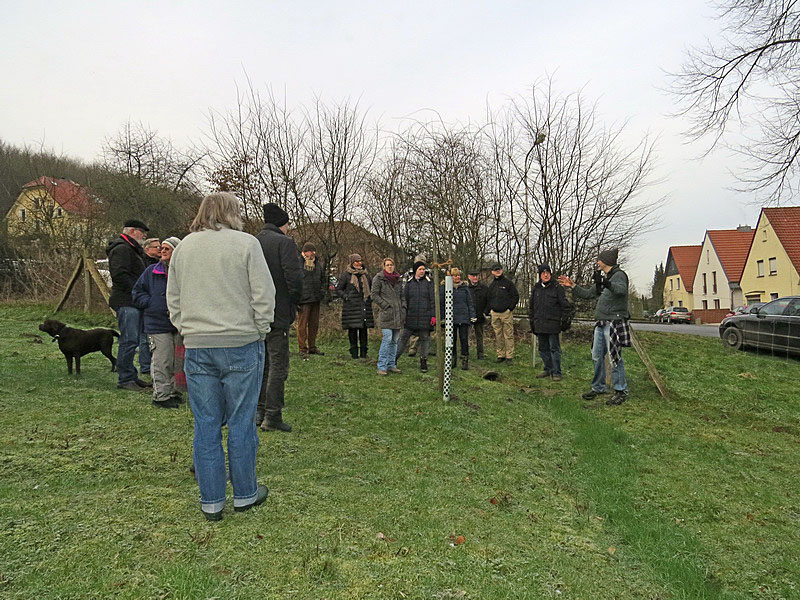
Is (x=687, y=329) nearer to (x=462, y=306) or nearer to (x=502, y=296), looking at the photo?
(x=502, y=296)

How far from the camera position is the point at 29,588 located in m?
2.29

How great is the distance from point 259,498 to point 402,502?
0.95 m

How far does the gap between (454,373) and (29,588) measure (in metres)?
7.39

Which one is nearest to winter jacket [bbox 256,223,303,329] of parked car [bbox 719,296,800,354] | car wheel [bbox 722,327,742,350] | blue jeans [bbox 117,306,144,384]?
blue jeans [bbox 117,306,144,384]

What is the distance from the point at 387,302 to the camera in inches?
333

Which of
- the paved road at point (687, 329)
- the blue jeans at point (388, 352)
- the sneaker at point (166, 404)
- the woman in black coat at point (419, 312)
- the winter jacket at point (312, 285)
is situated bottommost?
the sneaker at point (166, 404)

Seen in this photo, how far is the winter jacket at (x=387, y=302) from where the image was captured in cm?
841

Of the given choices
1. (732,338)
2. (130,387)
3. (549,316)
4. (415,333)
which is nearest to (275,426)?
(130,387)

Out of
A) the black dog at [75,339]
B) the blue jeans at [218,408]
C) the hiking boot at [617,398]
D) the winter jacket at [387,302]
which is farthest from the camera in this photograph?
the winter jacket at [387,302]

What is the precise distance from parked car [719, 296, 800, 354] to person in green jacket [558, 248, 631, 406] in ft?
27.4

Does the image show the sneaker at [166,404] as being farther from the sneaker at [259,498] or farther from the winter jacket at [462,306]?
the winter jacket at [462,306]

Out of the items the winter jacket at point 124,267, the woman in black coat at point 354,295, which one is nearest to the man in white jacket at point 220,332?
the winter jacket at point 124,267

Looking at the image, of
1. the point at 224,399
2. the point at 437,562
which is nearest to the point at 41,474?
the point at 224,399

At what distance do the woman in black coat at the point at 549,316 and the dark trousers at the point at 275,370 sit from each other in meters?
5.59
